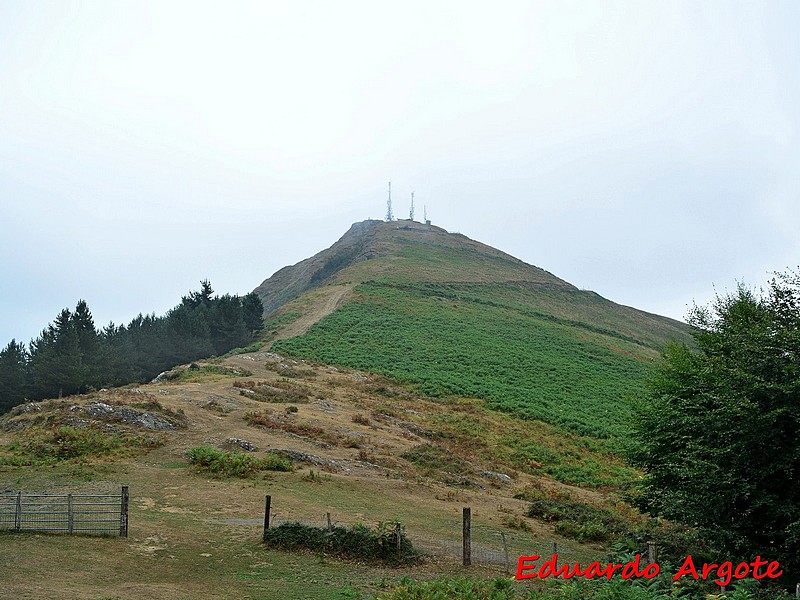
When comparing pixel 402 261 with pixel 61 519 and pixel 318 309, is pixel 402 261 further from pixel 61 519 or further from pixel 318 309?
pixel 61 519

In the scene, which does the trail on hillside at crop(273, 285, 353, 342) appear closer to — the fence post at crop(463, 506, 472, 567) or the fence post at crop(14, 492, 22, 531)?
the fence post at crop(14, 492, 22, 531)

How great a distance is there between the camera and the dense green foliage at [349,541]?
16594 millimetres

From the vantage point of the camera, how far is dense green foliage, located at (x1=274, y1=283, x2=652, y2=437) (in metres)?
50.1

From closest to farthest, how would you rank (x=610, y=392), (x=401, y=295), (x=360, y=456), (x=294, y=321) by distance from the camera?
(x=360, y=456) < (x=610, y=392) < (x=294, y=321) < (x=401, y=295)

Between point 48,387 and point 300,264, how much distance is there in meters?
98.2

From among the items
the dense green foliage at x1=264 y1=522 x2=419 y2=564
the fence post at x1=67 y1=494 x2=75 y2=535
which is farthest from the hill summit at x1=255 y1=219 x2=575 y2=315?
the fence post at x1=67 y1=494 x2=75 y2=535

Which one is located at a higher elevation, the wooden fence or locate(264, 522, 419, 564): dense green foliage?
the wooden fence

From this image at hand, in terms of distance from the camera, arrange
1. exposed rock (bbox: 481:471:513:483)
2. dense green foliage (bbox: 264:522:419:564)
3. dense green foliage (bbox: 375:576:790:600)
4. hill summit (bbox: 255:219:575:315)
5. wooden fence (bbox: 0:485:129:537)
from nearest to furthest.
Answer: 1. dense green foliage (bbox: 375:576:790:600)
2. wooden fence (bbox: 0:485:129:537)
3. dense green foliage (bbox: 264:522:419:564)
4. exposed rock (bbox: 481:471:513:483)
5. hill summit (bbox: 255:219:575:315)

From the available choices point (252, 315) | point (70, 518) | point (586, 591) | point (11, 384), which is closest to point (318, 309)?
point (252, 315)

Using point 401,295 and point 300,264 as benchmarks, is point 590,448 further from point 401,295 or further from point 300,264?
point 300,264

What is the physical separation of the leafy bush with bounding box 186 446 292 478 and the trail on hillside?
126ft

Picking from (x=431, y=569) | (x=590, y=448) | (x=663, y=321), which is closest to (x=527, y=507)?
(x=431, y=569)

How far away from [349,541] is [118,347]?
5055 cm

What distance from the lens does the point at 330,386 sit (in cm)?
4550
